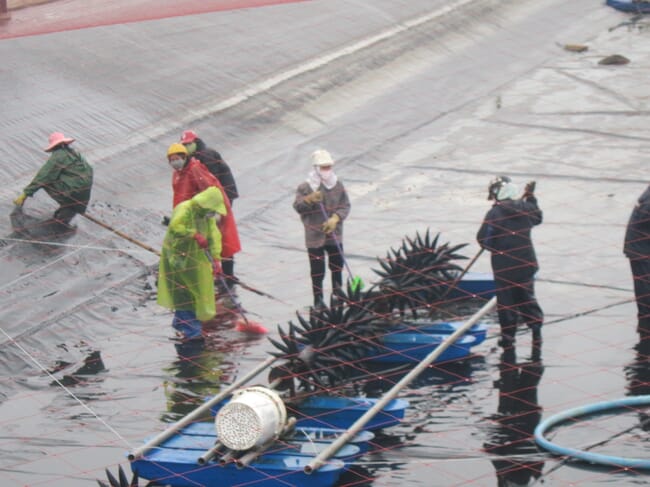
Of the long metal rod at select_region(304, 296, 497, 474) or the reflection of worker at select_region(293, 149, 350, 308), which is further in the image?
the reflection of worker at select_region(293, 149, 350, 308)

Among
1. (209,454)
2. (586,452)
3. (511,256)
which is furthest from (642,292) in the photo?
(209,454)

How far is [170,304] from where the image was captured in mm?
9273

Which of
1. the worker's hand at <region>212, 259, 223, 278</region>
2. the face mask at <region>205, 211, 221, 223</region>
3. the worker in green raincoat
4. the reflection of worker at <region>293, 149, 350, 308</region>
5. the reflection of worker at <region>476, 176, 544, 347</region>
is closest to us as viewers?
the reflection of worker at <region>476, 176, 544, 347</region>

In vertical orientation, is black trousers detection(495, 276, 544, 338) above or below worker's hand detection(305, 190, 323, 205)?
below

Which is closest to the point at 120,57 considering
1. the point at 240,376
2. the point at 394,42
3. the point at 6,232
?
the point at 394,42

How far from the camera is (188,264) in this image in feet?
30.3

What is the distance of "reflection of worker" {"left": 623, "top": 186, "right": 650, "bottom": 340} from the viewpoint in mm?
8969

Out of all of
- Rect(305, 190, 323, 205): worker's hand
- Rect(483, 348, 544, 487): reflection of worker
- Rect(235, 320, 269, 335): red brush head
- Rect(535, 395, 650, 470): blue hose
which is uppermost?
Rect(305, 190, 323, 205): worker's hand

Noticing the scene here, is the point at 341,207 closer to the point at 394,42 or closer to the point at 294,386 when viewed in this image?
the point at 294,386

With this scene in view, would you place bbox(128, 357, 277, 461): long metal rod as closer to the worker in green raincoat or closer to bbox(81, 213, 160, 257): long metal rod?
the worker in green raincoat

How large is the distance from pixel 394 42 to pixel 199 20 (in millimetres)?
3146

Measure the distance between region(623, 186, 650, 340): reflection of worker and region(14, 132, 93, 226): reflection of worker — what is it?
503 cm

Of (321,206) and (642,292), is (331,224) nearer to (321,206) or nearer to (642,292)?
(321,206)

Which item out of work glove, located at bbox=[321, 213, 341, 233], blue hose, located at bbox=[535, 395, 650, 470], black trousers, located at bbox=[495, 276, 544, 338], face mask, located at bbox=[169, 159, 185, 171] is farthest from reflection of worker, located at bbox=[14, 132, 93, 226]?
blue hose, located at bbox=[535, 395, 650, 470]
